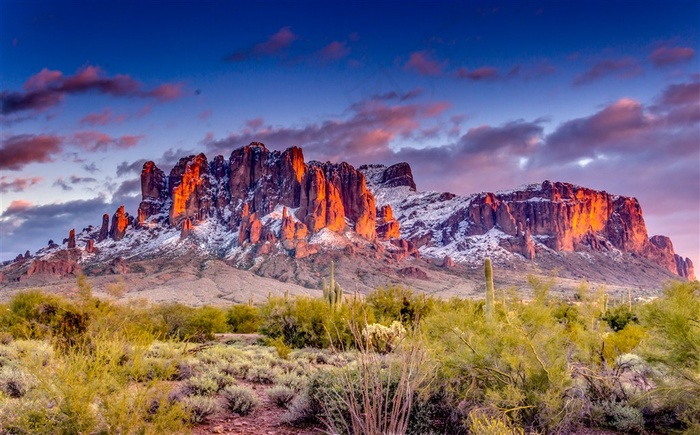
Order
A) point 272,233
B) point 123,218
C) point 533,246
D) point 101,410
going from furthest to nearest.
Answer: point 123,218, point 533,246, point 272,233, point 101,410

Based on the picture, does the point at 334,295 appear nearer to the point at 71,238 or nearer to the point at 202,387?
the point at 202,387

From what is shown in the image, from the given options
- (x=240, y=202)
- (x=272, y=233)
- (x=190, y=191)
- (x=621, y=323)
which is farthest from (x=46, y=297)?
(x=190, y=191)

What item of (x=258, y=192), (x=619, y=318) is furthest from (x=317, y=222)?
(x=619, y=318)

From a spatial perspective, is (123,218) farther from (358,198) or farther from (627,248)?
(627,248)

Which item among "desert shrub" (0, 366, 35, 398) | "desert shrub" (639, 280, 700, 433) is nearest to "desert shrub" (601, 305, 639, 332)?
"desert shrub" (639, 280, 700, 433)

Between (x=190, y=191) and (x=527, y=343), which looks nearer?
(x=527, y=343)

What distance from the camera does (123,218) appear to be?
589 feet

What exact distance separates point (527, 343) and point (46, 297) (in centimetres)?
1713

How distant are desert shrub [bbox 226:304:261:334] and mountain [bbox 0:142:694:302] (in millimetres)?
79419

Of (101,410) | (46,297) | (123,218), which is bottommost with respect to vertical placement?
(101,410)

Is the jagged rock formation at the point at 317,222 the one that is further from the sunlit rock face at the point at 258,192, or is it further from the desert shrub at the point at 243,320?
the desert shrub at the point at 243,320

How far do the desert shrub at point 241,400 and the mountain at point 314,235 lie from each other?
10003 centimetres

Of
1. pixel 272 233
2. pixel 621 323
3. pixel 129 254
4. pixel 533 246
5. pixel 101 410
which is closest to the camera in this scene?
pixel 101 410

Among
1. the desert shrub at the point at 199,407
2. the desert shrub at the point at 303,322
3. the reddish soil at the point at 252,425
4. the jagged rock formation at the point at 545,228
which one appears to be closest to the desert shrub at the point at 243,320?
the desert shrub at the point at 303,322
